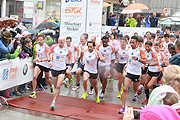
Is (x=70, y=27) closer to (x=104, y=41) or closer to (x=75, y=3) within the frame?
(x=75, y=3)

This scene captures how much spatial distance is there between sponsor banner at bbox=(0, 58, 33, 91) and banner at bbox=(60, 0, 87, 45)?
306 cm

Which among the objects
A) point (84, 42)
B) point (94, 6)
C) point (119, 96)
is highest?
point (94, 6)

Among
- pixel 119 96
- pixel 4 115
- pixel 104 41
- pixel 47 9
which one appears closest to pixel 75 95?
pixel 119 96

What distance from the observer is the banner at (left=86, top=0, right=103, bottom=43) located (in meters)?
12.4

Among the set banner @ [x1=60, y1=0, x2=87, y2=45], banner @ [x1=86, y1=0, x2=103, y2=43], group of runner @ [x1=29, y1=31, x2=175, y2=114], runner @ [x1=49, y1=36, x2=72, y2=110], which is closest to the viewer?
group of runner @ [x1=29, y1=31, x2=175, y2=114]

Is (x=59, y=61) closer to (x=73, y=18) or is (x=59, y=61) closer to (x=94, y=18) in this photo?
(x=73, y=18)

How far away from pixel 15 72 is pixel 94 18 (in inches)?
205

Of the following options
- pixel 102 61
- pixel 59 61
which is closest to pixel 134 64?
pixel 102 61

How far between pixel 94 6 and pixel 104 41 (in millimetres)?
3433

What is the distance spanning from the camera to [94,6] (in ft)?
41.6

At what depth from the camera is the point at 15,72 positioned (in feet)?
29.7

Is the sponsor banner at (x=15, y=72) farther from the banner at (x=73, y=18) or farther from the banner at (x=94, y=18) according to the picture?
the banner at (x=94, y=18)

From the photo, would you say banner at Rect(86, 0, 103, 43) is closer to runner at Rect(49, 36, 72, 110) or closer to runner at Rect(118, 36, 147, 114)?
runner at Rect(49, 36, 72, 110)

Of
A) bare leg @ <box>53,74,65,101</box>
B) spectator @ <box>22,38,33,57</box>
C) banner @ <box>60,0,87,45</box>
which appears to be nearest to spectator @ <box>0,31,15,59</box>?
spectator @ <box>22,38,33,57</box>
